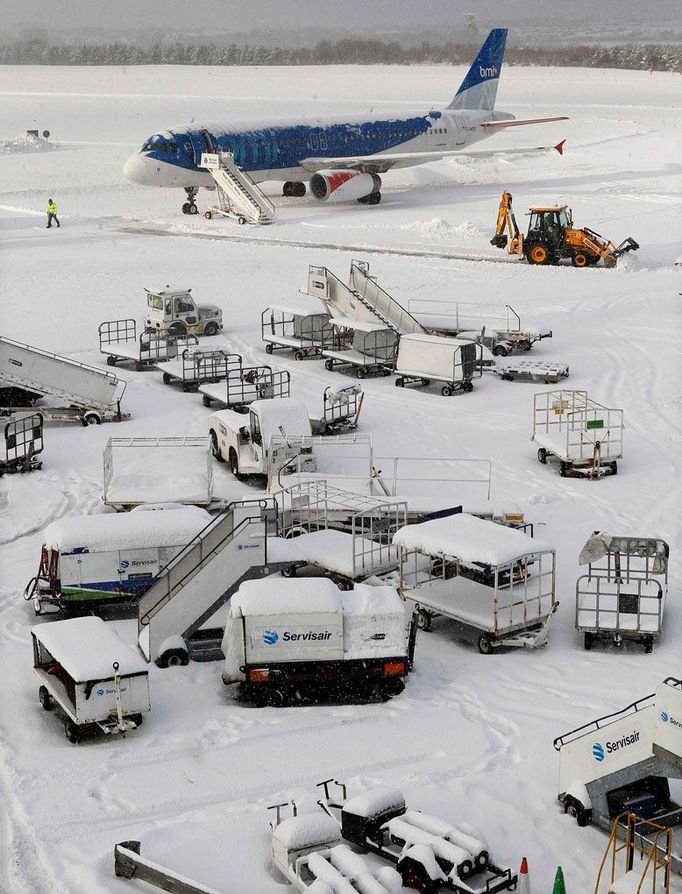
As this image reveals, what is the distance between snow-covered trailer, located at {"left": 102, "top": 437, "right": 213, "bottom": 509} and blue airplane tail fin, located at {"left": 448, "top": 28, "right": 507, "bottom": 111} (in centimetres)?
5501

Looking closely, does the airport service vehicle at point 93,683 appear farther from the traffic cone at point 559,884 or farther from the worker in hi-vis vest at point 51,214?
the worker in hi-vis vest at point 51,214

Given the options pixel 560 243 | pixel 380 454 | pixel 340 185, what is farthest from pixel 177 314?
pixel 340 185

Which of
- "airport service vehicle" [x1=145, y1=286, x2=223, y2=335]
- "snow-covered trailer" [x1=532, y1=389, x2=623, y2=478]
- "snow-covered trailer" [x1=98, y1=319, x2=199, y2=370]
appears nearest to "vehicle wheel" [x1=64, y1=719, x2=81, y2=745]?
"snow-covered trailer" [x1=532, y1=389, x2=623, y2=478]

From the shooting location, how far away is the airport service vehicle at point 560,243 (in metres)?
47.9

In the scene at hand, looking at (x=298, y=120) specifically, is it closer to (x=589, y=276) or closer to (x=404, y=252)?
(x=404, y=252)

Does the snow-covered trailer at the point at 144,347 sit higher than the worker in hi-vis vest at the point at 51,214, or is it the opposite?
the worker in hi-vis vest at the point at 51,214

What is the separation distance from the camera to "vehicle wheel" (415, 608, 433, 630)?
20.2m

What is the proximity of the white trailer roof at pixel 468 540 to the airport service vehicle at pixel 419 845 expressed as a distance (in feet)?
18.0

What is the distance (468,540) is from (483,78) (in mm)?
62291

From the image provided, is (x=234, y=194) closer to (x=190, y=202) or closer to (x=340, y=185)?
(x=190, y=202)

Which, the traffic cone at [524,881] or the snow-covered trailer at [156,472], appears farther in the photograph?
the snow-covered trailer at [156,472]

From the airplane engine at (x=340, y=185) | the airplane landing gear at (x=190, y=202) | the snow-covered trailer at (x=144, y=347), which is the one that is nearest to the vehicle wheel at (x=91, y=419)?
the snow-covered trailer at (x=144, y=347)

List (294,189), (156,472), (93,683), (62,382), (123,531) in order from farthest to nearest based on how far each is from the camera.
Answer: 1. (294,189)
2. (62,382)
3. (156,472)
4. (123,531)
5. (93,683)

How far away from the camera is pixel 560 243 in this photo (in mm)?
48750
